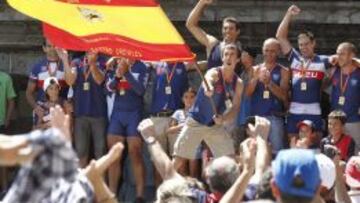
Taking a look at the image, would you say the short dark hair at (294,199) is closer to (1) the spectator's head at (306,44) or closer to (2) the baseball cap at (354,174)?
(2) the baseball cap at (354,174)

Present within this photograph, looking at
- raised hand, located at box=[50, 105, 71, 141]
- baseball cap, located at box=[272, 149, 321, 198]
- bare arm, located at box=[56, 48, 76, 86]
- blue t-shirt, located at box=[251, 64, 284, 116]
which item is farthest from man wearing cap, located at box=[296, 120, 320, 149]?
baseball cap, located at box=[272, 149, 321, 198]

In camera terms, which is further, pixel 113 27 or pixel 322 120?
pixel 322 120

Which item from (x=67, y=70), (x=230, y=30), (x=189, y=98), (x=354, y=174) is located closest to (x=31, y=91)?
(x=67, y=70)

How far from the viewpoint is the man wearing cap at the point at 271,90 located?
39.5 feet

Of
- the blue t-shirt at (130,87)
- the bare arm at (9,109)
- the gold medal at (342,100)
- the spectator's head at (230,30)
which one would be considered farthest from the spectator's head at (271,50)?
the bare arm at (9,109)

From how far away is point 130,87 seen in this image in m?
12.3

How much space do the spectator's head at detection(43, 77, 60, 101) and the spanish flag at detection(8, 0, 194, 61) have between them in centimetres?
265

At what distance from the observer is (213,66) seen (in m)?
12.3

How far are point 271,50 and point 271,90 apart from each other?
45 cm

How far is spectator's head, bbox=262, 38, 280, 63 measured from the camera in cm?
1210

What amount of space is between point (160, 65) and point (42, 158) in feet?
27.3

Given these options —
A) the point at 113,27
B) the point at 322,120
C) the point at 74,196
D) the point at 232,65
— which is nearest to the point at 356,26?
the point at 322,120

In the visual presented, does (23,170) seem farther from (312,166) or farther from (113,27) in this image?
(113,27)

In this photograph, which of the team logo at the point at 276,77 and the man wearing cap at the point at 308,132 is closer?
the man wearing cap at the point at 308,132
